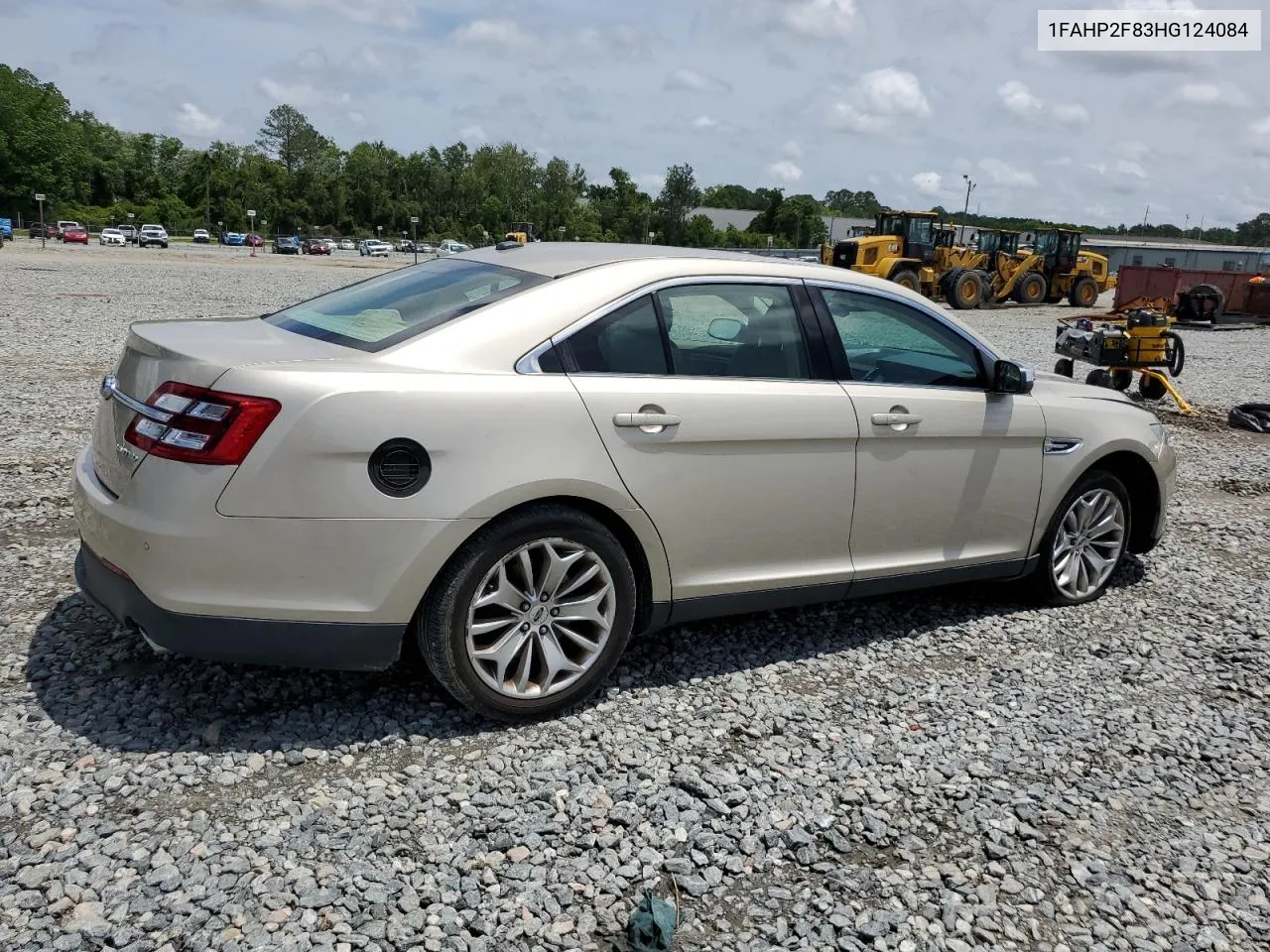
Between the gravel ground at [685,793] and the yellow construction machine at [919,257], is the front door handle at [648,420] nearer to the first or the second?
the gravel ground at [685,793]

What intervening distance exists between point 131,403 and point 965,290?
29288mm

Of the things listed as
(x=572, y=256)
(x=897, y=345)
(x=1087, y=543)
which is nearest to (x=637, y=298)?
(x=572, y=256)

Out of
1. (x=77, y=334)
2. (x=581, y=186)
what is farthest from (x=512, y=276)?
(x=581, y=186)

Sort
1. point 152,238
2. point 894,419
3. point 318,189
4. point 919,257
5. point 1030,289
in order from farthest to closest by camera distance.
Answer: point 318,189
point 152,238
point 1030,289
point 919,257
point 894,419

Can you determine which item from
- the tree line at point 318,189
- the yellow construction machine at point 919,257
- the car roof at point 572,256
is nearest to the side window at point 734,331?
the car roof at point 572,256

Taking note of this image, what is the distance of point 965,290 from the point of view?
30.0 metres

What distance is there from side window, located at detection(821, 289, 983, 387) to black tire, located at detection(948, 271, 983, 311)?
1053 inches

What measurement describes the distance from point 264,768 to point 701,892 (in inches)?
55.8

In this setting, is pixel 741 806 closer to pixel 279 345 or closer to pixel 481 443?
pixel 481 443

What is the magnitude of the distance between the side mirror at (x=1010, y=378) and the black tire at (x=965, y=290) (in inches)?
1049

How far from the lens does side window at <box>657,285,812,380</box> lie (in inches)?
154

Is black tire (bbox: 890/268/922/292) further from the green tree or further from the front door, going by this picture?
the green tree

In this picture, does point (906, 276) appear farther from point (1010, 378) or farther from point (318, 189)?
point (318, 189)

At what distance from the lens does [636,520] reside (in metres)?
3.67
